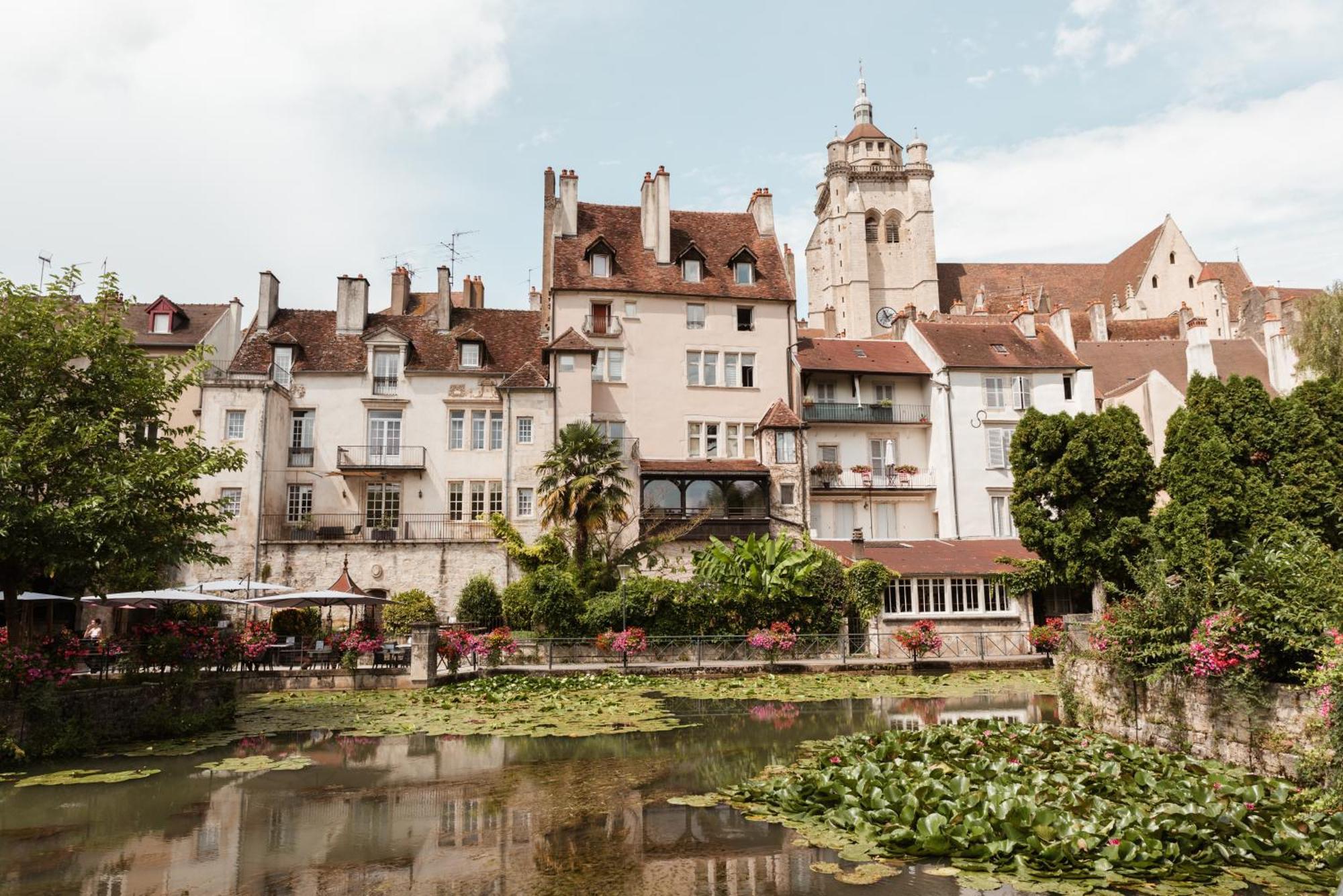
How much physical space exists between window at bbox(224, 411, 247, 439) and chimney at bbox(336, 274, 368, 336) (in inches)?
231

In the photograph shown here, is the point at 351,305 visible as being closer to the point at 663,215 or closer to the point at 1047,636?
the point at 663,215

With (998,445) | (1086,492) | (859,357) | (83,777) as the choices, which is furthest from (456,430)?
(83,777)

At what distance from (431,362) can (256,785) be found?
89.3 feet

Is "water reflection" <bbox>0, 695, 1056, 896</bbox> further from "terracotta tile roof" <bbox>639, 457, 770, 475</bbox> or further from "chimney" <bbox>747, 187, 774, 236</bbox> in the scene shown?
"chimney" <bbox>747, 187, 774, 236</bbox>

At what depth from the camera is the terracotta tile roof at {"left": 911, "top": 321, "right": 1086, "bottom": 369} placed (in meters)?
40.3

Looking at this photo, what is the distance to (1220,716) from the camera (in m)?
12.0

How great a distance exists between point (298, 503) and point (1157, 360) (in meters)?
45.2

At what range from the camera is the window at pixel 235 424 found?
34.5 meters

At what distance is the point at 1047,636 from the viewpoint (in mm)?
28078

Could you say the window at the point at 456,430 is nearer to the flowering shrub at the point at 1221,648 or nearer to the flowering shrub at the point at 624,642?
the flowering shrub at the point at 624,642

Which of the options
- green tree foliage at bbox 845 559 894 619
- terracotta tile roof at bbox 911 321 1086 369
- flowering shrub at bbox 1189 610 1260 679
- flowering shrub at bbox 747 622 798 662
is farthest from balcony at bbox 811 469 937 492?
flowering shrub at bbox 1189 610 1260 679

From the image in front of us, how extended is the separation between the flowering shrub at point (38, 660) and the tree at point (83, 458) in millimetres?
833

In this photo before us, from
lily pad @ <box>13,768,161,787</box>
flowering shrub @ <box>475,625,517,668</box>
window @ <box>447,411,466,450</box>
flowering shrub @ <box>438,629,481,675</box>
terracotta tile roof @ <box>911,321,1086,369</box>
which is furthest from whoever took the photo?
terracotta tile roof @ <box>911,321,1086,369</box>

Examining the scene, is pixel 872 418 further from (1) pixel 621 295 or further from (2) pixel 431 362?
(2) pixel 431 362
